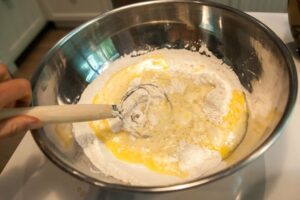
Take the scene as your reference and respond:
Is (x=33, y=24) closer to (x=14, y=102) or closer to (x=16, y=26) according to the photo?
(x=16, y=26)

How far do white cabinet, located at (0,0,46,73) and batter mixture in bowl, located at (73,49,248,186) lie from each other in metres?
1.00

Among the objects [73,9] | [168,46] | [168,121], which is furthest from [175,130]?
[73,9]

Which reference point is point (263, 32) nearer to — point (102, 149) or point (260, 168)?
point (260, 168)

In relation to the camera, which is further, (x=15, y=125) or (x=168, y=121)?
(x=168, y=121)

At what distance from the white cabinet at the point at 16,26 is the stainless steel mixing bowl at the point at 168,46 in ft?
3.19

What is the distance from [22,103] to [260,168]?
0.38 metres

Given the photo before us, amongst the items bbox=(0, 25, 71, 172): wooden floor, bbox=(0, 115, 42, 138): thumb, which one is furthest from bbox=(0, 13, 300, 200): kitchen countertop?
bbox=(0, 25, 71, 172): wooden floor

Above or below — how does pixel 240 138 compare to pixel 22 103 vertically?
below

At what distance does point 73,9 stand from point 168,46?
1068 mm

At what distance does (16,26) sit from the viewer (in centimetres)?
150

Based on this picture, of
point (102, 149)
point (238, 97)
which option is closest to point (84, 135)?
point (102, 149)

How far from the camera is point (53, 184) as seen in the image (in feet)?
1.61

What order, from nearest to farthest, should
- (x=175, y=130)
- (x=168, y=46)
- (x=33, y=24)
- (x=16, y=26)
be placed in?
(x=175, y=130)
(x=168, y=46)
(x=16, y=26)
(x=33, y=24)

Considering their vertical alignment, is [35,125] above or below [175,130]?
above
